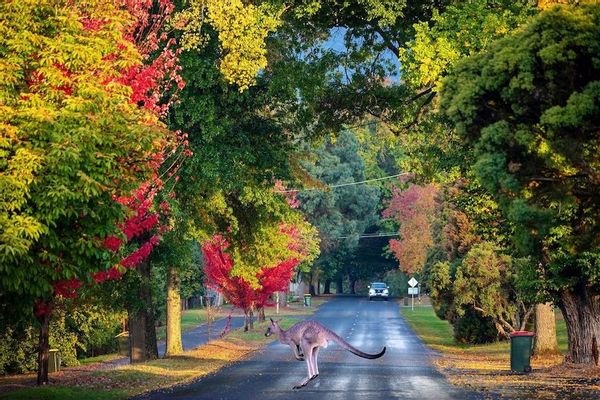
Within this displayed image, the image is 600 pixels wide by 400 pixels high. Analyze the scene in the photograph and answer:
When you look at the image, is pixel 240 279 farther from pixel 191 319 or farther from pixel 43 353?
pixel 191 319

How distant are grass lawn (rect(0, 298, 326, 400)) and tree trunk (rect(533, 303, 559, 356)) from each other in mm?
10958

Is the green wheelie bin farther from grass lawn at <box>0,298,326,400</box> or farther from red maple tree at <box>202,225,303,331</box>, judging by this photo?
red maple tree at <box>202,225,303,331</box>

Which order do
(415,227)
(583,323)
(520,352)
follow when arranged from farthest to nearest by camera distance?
(415,227) < (520,352) < (583,323)

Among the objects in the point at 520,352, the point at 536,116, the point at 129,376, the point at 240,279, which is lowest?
the point at 129,376

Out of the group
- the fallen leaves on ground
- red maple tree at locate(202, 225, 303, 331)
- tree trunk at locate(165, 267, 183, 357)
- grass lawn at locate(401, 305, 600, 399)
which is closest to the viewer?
the fallen leaves on ground

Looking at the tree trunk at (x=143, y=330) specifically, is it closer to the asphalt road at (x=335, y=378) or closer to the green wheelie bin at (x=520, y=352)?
the asphalt road at (x=335, y=378)

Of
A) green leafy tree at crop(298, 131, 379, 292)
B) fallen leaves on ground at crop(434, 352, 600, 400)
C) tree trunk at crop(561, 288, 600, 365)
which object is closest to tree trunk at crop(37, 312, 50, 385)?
fallen leaves on ground at crop(434, 352, 600, 400)

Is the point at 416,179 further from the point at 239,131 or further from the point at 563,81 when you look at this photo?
the point at 563,81

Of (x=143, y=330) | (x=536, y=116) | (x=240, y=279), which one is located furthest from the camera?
(x=240, y=279)

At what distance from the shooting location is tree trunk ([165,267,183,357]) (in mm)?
39312

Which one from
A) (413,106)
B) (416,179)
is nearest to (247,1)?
(413,106)

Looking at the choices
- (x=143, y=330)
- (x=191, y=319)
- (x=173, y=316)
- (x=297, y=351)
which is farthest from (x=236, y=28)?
(x=191, y=319)

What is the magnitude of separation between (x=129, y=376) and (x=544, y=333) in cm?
1750

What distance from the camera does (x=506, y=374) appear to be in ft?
100
